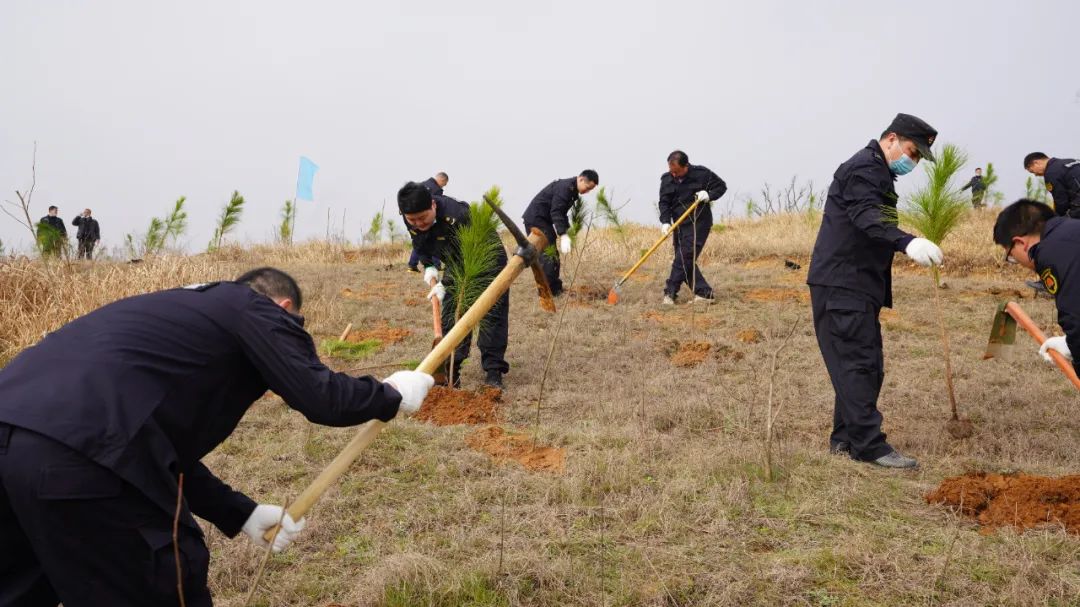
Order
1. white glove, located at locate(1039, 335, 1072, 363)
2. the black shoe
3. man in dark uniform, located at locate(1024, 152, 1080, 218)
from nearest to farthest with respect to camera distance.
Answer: white glove, located at locate(1039, 335, 1072, 363)
the black shoe
man in dark uniform, located at locate(1024, 152, 1080, 218)

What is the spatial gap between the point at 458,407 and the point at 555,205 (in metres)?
4.71

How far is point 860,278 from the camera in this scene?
13.3ft

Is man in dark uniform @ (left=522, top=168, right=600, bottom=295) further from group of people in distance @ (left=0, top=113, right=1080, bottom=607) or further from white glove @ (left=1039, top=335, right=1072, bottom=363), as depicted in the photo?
group of people in distance @ (left=0, top=113, right=1080, bottom=607)

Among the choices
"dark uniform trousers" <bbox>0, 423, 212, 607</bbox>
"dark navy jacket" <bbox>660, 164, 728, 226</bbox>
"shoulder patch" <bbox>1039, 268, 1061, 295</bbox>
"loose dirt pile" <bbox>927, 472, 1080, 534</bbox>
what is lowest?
"loose dirt pile" <bbox>927, 472, 1080, 534</bbox>

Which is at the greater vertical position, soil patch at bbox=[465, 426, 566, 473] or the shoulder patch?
the shoulder patch

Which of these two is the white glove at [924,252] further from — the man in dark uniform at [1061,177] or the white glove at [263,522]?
the man in dark uniform at [1061,177]

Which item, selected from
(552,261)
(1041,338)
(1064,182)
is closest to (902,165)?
(1041,338)

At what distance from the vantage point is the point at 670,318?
8469 millimetres

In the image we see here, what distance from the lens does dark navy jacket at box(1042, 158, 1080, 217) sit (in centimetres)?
766

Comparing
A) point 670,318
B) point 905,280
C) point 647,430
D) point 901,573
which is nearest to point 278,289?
point 901,573

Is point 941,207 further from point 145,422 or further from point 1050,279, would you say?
point 145,422

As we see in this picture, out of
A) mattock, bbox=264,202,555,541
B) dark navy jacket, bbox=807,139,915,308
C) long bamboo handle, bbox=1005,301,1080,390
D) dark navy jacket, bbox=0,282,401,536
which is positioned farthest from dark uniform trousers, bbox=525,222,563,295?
dark navy jacket, bbox=0,282,401,536

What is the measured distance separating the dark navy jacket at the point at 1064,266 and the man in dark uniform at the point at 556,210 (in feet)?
19.9

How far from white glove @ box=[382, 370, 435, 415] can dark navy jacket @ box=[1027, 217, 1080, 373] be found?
2.55 meters
